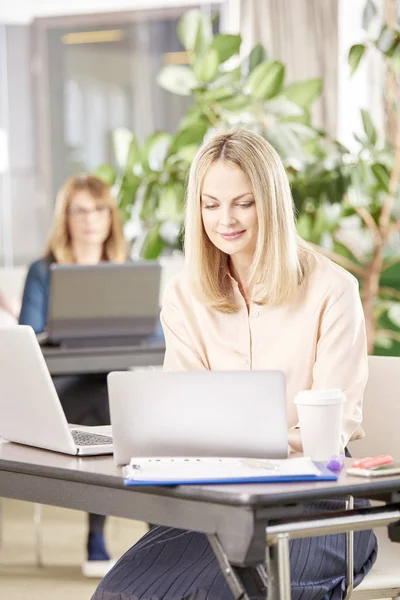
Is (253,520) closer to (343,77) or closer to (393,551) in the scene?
(393,551)

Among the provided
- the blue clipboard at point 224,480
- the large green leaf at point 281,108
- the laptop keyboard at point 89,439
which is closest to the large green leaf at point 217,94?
the large green leaf at point 281,108

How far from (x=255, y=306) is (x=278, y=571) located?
71 centimetres

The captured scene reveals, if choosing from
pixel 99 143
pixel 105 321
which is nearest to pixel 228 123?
pixel 105 321

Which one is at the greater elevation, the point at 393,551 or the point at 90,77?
the point at 90,77

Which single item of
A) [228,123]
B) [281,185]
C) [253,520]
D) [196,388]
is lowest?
[253,520]

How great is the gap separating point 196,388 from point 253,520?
9.5 inches

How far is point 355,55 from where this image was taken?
400 centimetres

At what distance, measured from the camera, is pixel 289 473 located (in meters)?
1.57

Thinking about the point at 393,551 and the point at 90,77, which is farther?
the point at 90,77

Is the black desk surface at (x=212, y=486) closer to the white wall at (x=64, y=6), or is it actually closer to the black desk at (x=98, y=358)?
the black desk at (x=98, y=358)

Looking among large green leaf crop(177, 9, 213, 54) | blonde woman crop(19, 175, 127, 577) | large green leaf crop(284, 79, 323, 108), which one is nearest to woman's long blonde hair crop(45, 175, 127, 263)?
blonde woman crop(19, 175, 127, 577)

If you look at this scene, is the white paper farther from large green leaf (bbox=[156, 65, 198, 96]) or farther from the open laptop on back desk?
large green leaf (bbox=[156, 65, 198, 96])

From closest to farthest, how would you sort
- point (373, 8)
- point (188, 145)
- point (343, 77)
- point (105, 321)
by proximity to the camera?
point (105, 321) < point (373, 8) < point (188, 145) < point (343, 77)

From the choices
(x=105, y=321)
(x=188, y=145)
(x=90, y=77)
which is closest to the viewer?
(x=105, y=321)
